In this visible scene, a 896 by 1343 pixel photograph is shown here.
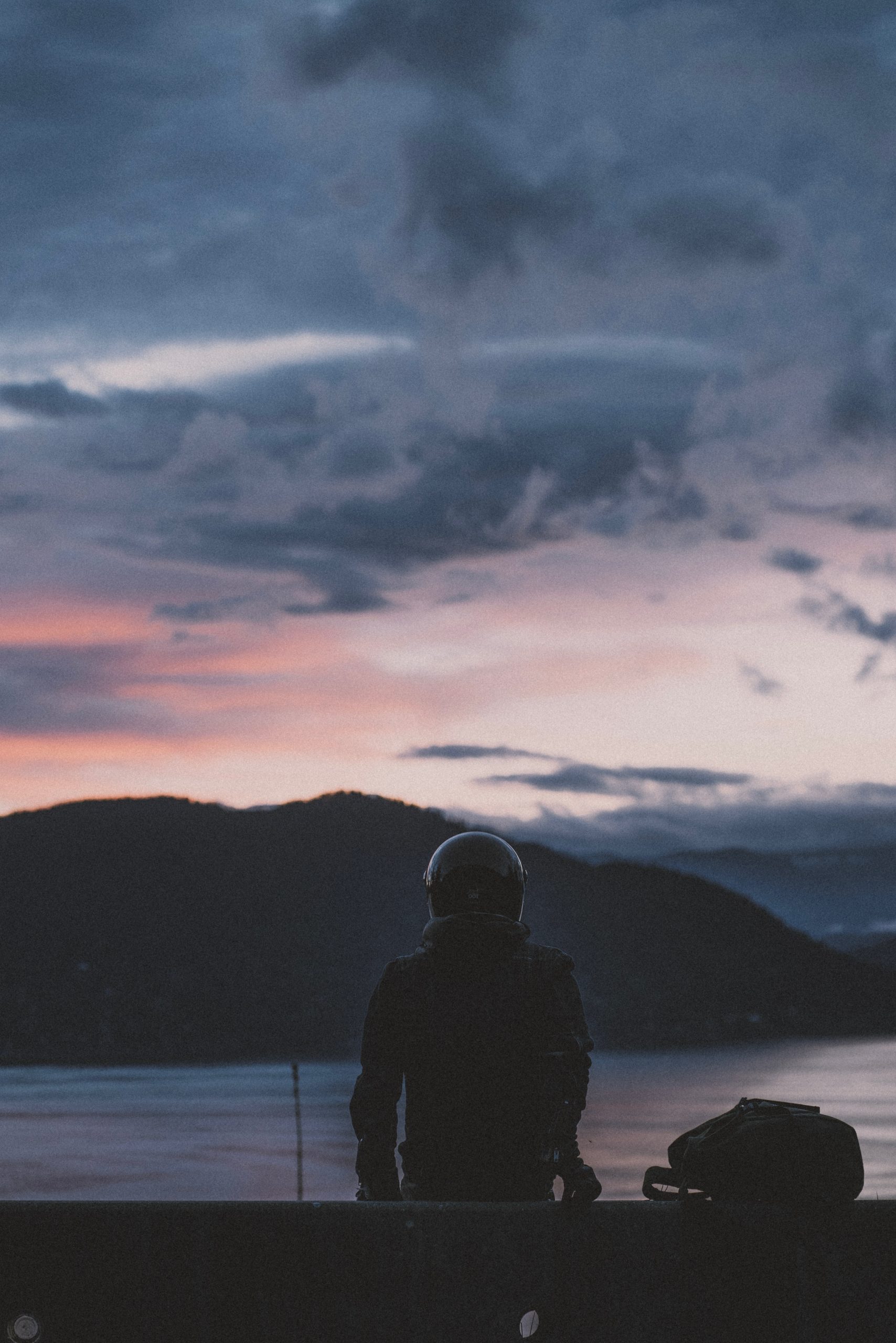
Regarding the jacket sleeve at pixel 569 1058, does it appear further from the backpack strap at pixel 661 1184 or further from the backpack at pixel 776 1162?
the backpack at pixel 776 1162

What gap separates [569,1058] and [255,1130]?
9908 cm

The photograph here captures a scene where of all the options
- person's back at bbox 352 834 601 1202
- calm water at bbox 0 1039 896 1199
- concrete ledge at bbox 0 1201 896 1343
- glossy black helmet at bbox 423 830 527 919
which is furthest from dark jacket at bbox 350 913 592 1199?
calm water at bbox 0 1039 896 1199

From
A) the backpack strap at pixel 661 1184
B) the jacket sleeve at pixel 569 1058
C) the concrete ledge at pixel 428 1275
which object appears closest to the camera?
the concrete ledge at pixel 428 1275

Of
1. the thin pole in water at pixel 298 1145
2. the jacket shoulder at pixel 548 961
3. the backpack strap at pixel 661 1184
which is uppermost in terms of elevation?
the jacket shoulder at pixel 548 961

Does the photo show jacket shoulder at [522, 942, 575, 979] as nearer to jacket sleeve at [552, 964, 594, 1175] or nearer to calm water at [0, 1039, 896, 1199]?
jacket sleeve at [552, 964, 594, 1175]

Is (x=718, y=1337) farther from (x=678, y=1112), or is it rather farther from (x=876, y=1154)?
(x=678, y=1112)

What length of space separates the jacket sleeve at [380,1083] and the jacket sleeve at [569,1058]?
0.46 meters

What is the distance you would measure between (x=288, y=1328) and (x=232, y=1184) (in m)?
51.9

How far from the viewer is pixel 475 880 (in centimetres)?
506

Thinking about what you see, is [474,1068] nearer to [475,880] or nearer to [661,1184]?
[475,880]

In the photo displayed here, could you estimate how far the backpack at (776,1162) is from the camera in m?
3.48

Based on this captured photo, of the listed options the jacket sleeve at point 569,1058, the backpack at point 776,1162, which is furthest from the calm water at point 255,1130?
the backpack at point 776,1162

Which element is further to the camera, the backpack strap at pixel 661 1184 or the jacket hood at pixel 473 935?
the jacket hood at pixel 473 935

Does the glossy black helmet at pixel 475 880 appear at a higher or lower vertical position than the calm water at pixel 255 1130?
higher
